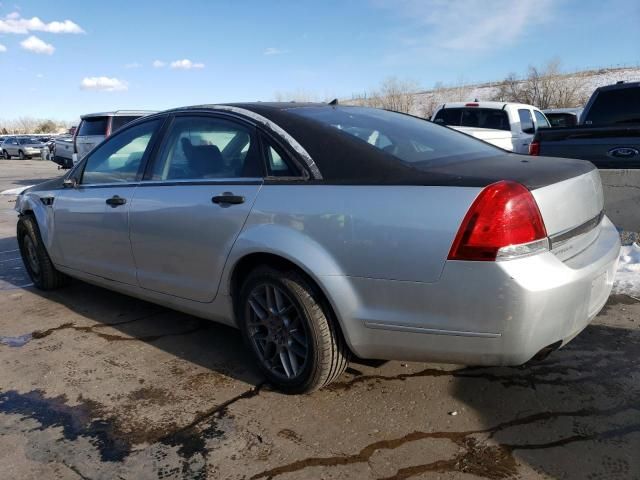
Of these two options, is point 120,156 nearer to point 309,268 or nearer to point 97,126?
point 309,268

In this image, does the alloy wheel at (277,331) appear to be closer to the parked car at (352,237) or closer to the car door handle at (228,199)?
the parked car at (352,237)

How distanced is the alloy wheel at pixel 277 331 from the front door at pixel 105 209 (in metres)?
1.19

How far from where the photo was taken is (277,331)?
3.11m

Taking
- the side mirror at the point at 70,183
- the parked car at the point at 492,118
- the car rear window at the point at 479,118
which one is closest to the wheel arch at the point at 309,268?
the side mirror at the point at 70,183

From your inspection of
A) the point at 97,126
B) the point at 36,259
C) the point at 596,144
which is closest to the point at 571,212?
the point at 596,144

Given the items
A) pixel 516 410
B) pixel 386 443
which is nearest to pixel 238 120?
pixel 386 443

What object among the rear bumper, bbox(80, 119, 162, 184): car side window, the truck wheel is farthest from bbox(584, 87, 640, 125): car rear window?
the truck wheel

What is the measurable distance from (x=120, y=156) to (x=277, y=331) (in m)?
2.08

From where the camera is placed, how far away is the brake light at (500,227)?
7.67 ft

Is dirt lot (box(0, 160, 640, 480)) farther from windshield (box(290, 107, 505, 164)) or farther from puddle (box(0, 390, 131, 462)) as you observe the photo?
windshield (box(290, 107, 505, 164))

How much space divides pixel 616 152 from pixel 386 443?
411cm

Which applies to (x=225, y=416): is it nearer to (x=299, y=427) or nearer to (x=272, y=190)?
(x=299, y=427)

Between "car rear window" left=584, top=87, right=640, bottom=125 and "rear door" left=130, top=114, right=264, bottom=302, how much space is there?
526cm

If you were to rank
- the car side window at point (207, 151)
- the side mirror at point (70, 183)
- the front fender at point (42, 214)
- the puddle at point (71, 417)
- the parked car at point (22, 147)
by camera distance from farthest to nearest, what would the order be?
the parked car at point (22, 147)
the front fender at point (42, 214)
the side mirror at point (70, 183)
the car side window at point (207, 151)
the puddle at point (71, 417)
